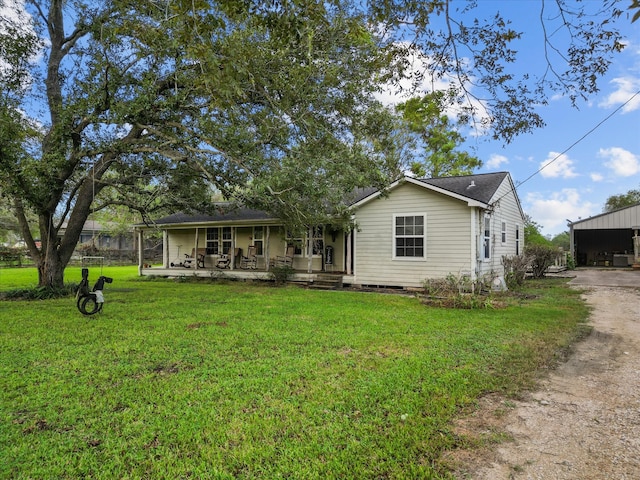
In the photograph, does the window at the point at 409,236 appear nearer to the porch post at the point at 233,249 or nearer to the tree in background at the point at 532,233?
the porch post at the point at 233,249

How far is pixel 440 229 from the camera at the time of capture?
11.7 metres

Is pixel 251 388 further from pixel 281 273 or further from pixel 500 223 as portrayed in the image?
pixel 500 223

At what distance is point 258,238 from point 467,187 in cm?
919

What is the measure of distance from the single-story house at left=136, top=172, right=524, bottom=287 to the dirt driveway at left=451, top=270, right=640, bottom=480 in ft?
22.1

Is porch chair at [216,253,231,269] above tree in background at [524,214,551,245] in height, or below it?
below

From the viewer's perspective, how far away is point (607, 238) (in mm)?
28156

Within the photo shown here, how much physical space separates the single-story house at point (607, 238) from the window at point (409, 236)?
18744 millimetres

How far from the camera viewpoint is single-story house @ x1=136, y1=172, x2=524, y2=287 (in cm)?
1147

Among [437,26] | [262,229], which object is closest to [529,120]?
[437,26]

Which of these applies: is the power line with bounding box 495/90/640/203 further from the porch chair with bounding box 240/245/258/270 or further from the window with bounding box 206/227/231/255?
the window with bounding box 206/227/231/255

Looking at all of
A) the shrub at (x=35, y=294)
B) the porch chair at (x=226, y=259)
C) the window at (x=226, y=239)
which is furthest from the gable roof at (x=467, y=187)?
the shrub at (x=35, y=294)

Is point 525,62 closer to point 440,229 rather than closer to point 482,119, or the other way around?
point 482,119

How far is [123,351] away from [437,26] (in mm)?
5911

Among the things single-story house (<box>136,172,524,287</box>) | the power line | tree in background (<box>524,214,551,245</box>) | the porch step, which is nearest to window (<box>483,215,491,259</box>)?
single-story house (<box>136,172,524,287</box>)
